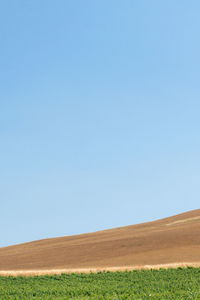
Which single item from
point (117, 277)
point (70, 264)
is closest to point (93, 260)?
point (70, 264)

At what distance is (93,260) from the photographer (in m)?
53.2

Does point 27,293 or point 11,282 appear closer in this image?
point 27,293

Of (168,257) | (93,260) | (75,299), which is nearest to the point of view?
(75,299)

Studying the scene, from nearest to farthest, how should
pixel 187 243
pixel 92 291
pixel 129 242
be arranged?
pixel 92 291 < pixel 187 243 < pixel 129 242

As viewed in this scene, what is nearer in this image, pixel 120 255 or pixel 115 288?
pixel 115 288

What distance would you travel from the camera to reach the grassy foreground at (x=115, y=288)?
21344 millimetres

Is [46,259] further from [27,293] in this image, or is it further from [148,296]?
[148,296]

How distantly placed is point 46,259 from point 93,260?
28.1 feet

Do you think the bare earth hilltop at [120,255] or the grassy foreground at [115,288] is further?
the bare earth hilltop at [120,255]

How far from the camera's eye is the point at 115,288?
82.1ft

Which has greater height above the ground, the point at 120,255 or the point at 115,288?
the point at 115,288

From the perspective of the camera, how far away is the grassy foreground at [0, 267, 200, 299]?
2134 centimetres

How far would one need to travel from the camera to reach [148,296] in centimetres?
2050

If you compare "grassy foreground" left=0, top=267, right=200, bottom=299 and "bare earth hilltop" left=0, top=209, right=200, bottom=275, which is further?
"bare earth hilltop" left=0, top=209, right=200, bottom=275
